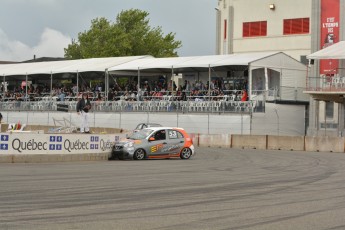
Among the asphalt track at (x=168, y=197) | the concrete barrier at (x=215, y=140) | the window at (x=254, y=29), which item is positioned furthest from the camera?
the window at (x=254, y=29)

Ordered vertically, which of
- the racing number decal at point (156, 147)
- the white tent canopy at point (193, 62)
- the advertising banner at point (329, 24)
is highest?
the advertising banner at point (329, 24)

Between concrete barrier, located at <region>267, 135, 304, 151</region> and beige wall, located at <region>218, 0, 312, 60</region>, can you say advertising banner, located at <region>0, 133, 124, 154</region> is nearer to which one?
concrete barrier, located at <region>267, 135, 304, 151</region>

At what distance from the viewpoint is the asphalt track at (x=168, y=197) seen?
→ 11867mm

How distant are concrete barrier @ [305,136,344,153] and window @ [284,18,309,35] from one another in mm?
24496

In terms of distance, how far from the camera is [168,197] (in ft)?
50.9

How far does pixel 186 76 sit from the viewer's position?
55.6m

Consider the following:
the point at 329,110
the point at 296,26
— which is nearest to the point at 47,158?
the point at 329,110

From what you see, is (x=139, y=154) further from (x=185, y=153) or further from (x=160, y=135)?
(x=185, y=153)

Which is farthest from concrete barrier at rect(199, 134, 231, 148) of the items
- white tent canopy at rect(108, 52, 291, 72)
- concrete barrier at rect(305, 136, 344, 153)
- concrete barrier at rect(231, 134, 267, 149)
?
white tent canopy at rect(108, 52, 291, 72)

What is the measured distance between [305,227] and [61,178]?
31.1 feet

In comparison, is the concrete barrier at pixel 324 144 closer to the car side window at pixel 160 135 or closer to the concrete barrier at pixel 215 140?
the concrete barrier at pixel 215 140

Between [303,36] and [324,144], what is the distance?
25.0 m

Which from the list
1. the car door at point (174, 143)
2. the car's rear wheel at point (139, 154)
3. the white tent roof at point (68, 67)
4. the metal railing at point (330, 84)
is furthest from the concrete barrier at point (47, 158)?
the white tent roof at point (68, 67)

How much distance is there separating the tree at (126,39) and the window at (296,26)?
25.2 metres
